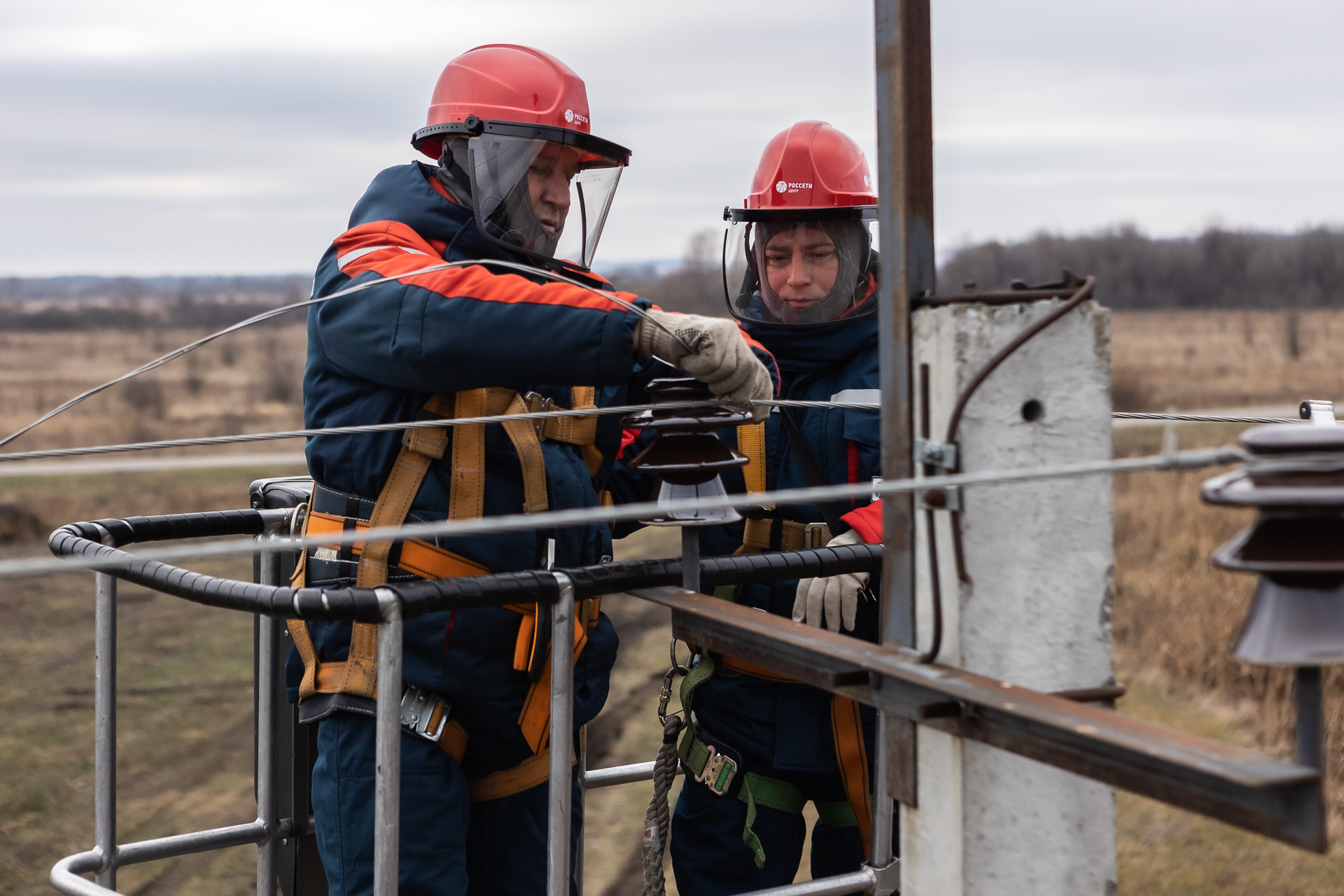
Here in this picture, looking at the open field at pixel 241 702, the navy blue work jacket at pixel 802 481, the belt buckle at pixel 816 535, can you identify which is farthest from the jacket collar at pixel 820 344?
the open field at pixel 241 702

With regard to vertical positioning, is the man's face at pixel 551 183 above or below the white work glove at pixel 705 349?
above

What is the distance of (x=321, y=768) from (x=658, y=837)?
2.56 ft

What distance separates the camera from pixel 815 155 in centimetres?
336

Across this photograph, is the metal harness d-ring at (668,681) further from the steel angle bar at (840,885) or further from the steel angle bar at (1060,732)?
the steel angle bar at (1060,732)

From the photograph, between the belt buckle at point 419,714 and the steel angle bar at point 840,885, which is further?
the steel angle bar at point 840,885

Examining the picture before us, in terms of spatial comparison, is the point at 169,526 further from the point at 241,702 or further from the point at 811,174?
the point at 241,702

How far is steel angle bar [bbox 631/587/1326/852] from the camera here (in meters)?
1.22

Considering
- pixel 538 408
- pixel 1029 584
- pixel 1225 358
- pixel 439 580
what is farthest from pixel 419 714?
pixel 1225 358

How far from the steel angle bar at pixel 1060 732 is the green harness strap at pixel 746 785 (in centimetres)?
118

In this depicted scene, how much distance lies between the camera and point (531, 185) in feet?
8.51

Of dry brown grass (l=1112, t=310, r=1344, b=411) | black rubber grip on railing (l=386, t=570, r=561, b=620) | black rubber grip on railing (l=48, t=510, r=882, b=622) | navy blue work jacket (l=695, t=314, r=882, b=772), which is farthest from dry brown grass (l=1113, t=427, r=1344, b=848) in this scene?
dry brown grass (l=1112, t=310, r=1344, b=411)

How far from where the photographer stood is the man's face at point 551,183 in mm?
2605

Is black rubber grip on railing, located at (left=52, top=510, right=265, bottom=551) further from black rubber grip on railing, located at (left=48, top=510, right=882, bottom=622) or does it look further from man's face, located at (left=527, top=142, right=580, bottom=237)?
man's face, located at (left=527, top=142, right=580, bottom=237)

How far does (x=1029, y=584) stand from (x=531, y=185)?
1.48 metres
